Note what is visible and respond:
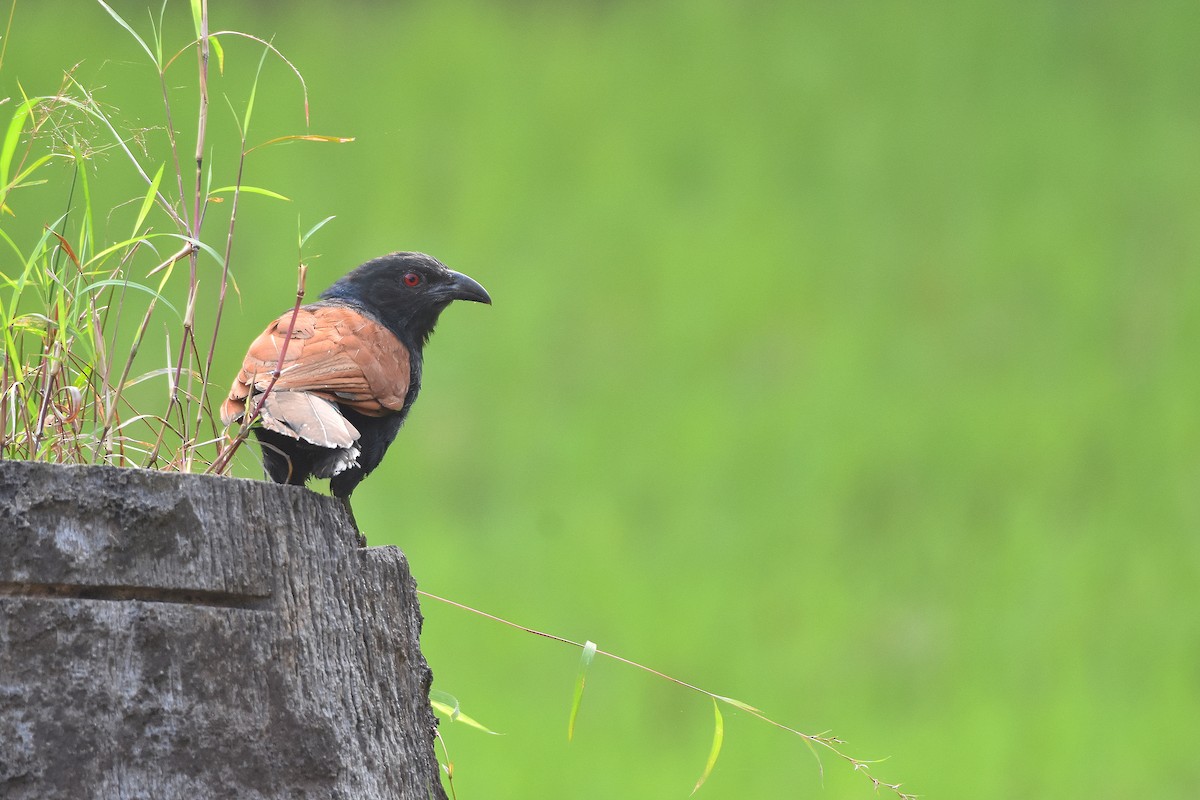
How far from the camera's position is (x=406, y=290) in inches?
110

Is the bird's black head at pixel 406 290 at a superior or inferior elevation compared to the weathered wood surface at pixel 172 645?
superior

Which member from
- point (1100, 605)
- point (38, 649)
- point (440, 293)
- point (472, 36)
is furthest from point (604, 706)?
point (38, 649)

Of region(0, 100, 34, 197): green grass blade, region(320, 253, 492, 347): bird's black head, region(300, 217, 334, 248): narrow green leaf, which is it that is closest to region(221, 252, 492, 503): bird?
region(320, 253, 492, 347): bird's black head

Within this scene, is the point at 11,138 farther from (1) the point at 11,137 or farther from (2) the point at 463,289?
(2) the point at 463,289

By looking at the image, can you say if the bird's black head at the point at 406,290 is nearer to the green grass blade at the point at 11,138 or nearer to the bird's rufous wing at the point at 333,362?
the bird's rufous wing at the point at 333,362

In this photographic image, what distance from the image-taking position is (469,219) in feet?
20.9

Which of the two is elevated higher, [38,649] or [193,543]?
[193,543]

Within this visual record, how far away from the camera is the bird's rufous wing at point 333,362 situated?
197 centimetres

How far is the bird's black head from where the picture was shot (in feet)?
9.09

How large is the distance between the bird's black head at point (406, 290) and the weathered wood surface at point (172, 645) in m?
1.41

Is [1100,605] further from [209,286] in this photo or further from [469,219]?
[209,286]

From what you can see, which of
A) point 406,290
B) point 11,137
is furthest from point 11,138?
point 406,290

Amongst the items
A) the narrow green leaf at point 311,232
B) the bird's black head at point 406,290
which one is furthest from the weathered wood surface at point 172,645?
the bird's black head at point 406,290

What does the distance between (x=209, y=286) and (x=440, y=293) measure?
329 centimetres
